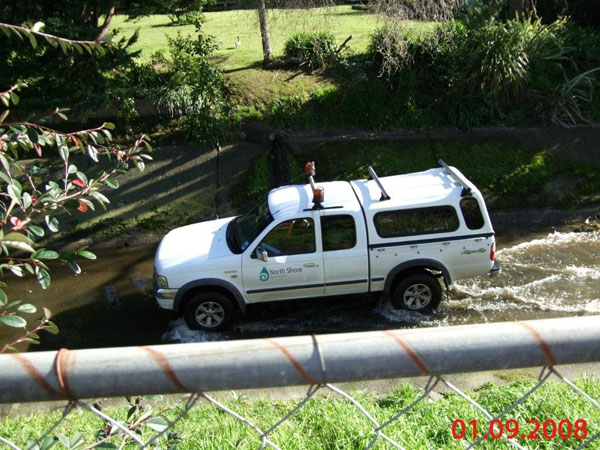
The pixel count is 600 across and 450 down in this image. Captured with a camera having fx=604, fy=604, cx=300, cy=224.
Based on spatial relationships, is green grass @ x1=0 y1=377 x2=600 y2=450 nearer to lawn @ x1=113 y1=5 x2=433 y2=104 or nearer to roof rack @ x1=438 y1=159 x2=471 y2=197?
roof rack @ x1=438 y1=159 x2=471 y2=197

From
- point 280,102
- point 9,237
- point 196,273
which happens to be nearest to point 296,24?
point 280,102

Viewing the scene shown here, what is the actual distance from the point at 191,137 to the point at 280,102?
7.23ft

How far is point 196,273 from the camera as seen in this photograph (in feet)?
26.6

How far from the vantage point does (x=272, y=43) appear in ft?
52.9

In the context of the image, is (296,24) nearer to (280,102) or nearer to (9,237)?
(280,102)

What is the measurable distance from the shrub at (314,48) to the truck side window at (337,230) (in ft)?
24.0

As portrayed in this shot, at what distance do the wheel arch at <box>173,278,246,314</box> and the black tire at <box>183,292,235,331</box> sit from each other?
7cm

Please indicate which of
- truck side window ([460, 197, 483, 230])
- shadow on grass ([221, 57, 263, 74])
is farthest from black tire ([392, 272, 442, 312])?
shadow on grass ([221, 57, 263, 74])

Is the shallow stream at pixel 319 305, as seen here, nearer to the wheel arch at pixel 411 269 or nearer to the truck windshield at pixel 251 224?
the wheel arch at pixel 411 269

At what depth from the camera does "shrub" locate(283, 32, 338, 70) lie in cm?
1452

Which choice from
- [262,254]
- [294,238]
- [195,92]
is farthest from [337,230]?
[195,92]

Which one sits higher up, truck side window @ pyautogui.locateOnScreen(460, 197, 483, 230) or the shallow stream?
truck side window @ pyautogui.locateOnScreen(460, 197, 483, 230)

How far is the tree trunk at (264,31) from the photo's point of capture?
13.5m

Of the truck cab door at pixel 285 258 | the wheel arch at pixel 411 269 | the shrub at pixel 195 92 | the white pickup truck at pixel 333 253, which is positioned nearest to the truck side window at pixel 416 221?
the white pickup truck at pixel 333 253
